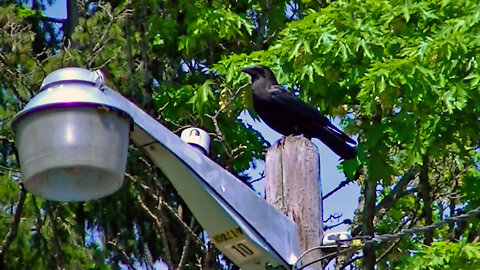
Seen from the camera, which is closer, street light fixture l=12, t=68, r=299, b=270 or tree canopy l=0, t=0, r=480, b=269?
street light fixture l=12, t=68, r=299, b=270

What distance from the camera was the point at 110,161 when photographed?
11.4 feet

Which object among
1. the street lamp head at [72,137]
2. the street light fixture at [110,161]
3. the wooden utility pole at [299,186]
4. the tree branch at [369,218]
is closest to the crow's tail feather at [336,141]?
the wooden utility pole at [299,186]

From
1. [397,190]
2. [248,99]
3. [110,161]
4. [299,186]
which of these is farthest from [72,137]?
[397,190]

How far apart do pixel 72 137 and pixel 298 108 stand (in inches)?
140

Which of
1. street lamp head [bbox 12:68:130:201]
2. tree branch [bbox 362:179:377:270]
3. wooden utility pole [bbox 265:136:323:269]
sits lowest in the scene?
street lamp head [bbox 12:68:130:201]

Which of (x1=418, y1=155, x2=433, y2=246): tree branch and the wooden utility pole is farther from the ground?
(x1=418, y1=155, x2=433, y2=246): tree branch

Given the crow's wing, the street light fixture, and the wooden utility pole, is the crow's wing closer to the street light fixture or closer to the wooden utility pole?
the wooden utility pole

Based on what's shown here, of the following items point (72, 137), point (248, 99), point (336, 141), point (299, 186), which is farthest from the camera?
point (248, 99)

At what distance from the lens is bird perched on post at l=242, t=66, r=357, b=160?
6438 mm

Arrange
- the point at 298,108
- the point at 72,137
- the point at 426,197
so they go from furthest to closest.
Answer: the point at 426,197, the point at 298,108, the point at 72,137

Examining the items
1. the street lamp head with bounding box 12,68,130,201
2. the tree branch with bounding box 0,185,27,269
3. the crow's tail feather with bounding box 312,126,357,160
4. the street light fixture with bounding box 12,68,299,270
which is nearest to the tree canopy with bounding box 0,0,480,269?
the tree branch with bounding box 0,185,27,269

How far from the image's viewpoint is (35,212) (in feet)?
30.6

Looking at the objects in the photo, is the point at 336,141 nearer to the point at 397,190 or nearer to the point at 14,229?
the point at 14,229

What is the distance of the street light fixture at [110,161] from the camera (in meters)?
Result: 3.46
